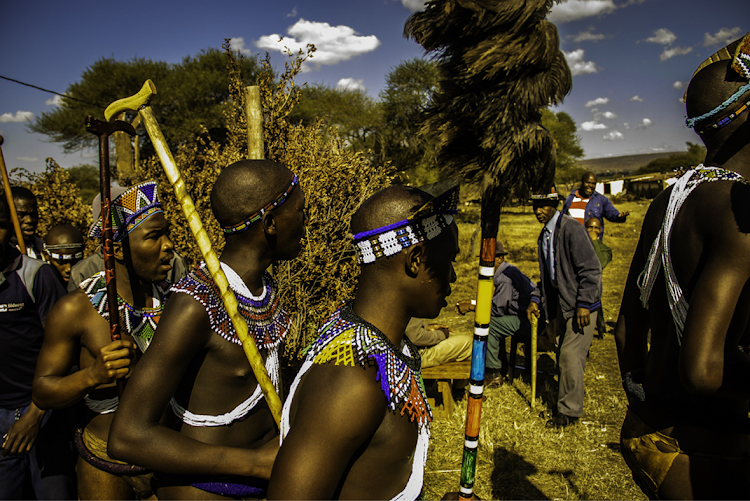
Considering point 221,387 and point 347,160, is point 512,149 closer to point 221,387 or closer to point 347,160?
point 221,387

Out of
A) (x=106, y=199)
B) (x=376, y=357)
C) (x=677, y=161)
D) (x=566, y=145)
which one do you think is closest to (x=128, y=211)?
(x=106, y=199)

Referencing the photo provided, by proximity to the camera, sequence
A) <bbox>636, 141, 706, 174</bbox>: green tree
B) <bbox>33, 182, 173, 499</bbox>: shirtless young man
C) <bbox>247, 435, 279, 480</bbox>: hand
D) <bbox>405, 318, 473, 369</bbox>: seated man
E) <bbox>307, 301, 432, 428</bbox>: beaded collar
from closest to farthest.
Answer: <bbox>307, 301, 432, 428</bbox>: beaded collar
<bbox>247, 435, 279, 480</bbox>: hand
<bbox>33, 182, 173, 499</bbox>: shirtless young man
<bbox>405, 318, 473, 369</bbox>: seated man
<bbox>636, 141, 706, 174</bbox>: green tree

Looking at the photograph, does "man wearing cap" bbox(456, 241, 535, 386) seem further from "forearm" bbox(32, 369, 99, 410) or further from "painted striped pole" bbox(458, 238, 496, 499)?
"forearm" bbox(32, 369, 99, 410)

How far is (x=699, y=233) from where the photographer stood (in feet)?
5.32

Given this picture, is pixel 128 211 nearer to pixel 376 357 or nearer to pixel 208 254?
pixel 208 254

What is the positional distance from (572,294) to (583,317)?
29cm

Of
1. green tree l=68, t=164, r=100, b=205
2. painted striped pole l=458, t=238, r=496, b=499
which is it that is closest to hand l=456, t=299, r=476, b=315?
painted striped pole l=458, t=238, r=496, b=499


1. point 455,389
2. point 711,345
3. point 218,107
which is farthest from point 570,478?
point 218,107

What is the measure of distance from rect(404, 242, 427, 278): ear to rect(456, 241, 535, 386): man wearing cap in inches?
184

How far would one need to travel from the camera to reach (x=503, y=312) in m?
6.13

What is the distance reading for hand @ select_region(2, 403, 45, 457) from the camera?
101 inches

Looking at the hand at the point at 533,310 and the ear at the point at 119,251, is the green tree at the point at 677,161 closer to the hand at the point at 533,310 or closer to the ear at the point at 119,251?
the hand at the point at 533,310

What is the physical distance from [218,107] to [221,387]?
24.9m

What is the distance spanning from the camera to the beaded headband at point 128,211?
7.36 feet
